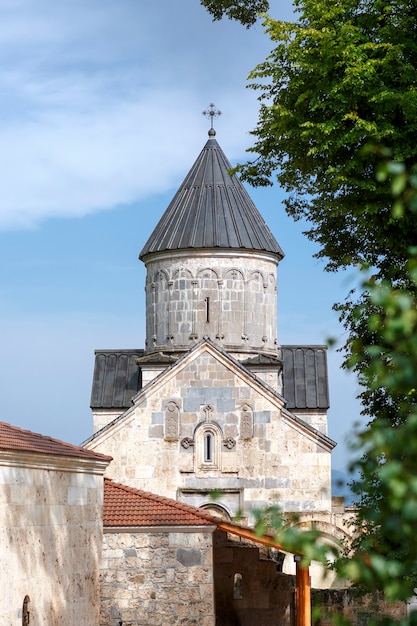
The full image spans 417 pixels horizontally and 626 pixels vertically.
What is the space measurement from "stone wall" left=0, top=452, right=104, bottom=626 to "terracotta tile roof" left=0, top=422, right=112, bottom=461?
13 centimetres

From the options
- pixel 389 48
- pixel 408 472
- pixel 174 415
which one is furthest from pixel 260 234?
pixel 408 472

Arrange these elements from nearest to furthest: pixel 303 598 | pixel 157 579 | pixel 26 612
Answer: pixel 26 612
pixel 157 579
pixel 303 598

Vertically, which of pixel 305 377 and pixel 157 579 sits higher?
pixel 305 377

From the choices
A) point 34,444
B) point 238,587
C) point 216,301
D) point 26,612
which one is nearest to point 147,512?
point 34,444

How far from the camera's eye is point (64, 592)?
13680mm

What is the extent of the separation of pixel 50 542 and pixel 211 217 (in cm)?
1917

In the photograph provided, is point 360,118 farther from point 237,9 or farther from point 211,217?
point 211,217

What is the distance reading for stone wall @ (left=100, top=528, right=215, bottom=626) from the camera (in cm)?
1501

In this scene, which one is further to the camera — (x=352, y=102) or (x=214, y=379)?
(x=214, y=379)

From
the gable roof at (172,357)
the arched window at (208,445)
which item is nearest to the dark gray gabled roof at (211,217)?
the gable roof at (172,357)

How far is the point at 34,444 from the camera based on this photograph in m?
13.3

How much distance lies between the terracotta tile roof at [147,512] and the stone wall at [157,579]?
14 centimetres

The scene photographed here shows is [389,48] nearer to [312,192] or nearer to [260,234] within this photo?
[312,192]

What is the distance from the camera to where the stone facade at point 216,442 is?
26062 millimetres
